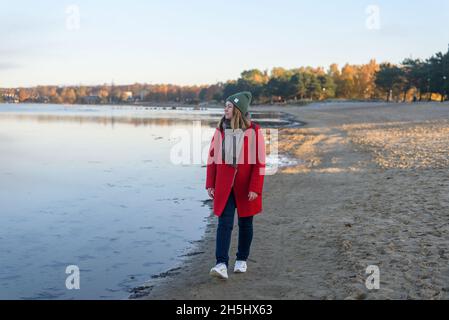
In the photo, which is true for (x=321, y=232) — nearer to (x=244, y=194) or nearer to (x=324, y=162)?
(x=244, y=194)

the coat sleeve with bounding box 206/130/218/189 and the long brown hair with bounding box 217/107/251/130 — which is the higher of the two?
the long brown hair with bounding box 217/107/251/130

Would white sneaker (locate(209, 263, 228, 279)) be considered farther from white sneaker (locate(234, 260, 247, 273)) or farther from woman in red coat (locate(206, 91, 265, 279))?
woman in red coat (locate(206, 91, 265, 279))

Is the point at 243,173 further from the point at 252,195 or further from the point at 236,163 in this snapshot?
the point at 252,195

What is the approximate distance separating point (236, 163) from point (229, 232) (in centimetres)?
82

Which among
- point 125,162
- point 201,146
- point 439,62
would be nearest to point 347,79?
point 439,62

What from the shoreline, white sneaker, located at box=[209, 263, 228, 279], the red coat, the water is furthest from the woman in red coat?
the water

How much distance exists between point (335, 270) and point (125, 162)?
47.9 feet

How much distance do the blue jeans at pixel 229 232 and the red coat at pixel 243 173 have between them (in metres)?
0.08

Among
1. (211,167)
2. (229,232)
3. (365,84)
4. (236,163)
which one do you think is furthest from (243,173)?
(365,84)

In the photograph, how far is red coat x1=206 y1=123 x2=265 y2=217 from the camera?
16.7 feet

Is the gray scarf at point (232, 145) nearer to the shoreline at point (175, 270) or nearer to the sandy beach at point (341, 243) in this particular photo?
the sandy beach at point (341, 243)

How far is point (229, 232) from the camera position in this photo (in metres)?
5.24

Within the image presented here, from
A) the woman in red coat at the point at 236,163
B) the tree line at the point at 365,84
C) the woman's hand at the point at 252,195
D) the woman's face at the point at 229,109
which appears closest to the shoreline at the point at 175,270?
the woman in red coat at the point at 236,163

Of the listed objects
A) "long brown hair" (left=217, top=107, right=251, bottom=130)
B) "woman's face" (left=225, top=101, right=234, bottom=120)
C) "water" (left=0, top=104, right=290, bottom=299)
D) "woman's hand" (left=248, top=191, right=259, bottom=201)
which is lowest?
"water" (left=0, top=104, right=290, bottom=299)
